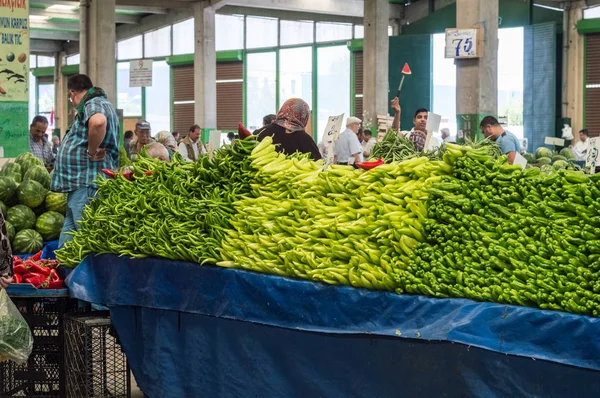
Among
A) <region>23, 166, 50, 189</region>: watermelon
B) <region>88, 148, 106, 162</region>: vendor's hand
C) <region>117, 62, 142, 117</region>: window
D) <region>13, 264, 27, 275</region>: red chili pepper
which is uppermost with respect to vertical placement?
<region>117, 62, 142, 117</region>: window

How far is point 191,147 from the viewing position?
1206cm

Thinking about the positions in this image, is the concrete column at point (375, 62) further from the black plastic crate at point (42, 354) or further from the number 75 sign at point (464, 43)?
the black plastic crate at point (42, 354)

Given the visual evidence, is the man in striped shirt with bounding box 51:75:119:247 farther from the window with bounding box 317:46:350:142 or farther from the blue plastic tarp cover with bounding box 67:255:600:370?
the window with bounding box 317:46:350:142

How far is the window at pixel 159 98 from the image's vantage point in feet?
102

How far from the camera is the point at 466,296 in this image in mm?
3209

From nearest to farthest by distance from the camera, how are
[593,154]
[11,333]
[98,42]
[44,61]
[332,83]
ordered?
1. [11,333]
2. [593,154]
3. [98,42]
4. [332,83]
5. [44,61]

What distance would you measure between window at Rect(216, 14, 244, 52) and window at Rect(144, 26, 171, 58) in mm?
2387

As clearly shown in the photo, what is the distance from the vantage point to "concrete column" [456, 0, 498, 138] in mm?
11359

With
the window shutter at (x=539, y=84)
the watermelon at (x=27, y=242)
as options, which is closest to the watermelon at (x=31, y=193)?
the watermelon at (x=27, y=242)

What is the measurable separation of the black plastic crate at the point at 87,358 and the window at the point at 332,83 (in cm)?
2190

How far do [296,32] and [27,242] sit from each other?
21.5 m

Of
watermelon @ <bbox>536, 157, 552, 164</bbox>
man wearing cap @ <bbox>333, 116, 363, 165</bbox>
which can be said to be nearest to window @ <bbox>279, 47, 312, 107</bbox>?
man wearing cap @ <bbox>333, 116, 363, 165</bbox>

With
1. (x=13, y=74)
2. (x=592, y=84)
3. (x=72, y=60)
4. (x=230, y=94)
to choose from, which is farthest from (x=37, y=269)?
(x=72, y=60)

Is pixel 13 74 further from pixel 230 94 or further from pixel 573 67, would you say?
pixel 230 94
